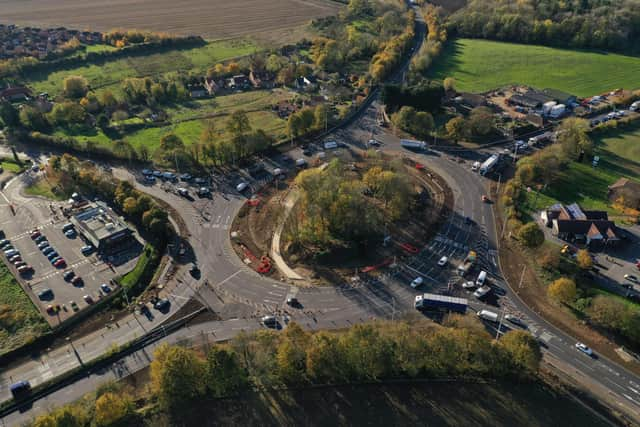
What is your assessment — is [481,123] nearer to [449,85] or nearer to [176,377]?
[449,85]

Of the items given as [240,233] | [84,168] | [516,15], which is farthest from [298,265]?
[516,15]

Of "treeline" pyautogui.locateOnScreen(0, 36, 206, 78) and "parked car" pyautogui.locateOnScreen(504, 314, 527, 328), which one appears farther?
"treeline" pyautogui.locateOnScreen(0, 36, 206, 78)

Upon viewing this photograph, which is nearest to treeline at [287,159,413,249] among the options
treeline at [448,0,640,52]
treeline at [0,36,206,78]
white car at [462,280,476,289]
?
white car at [462,280,476,289]

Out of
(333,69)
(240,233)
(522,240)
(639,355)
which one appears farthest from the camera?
(333,69)

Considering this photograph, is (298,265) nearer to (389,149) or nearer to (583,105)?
(389,149)

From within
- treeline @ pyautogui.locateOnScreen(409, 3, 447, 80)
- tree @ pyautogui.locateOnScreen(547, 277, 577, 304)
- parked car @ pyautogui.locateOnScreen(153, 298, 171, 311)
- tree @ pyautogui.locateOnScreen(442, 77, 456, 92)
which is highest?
treeline @ pyautogui.locateOnScreen(409, 3, 447, 80)

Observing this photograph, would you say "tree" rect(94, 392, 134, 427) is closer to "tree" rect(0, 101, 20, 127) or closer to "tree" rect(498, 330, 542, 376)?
"tree" rect(498, 330, 542, 376)
